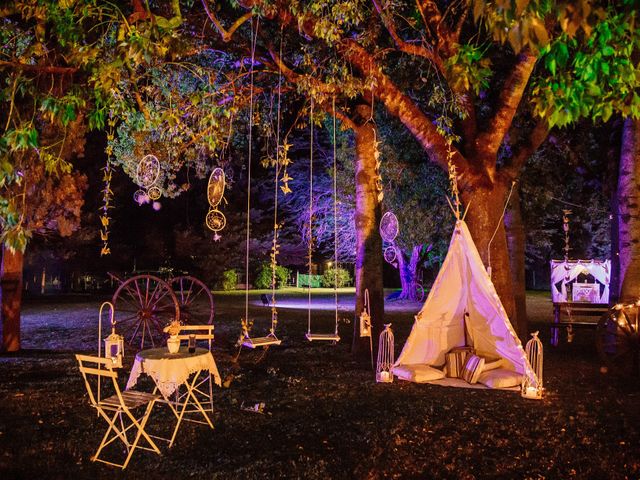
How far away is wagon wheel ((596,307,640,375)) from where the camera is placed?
26.9 feet

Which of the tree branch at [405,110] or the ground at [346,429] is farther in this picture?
the tree branch at [405,110]

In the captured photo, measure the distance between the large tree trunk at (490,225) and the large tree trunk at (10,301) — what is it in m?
8.18

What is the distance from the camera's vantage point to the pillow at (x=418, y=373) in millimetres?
7484

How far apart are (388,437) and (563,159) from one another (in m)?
10.9

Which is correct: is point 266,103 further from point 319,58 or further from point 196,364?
point 196,364

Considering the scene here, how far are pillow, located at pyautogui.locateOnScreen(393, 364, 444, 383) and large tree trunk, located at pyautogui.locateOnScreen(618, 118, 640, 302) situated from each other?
13.5 feet

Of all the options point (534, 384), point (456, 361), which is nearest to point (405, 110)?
point (456, 361)

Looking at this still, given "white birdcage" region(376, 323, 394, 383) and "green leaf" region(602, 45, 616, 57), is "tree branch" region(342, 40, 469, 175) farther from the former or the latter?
"green leaf" region(602, 45, 616, 57)

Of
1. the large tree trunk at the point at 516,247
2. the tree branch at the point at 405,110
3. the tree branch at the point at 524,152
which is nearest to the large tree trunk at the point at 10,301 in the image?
the tree branch at the point at 405,110

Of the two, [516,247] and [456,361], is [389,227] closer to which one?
[516,247]

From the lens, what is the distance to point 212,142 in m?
7.07

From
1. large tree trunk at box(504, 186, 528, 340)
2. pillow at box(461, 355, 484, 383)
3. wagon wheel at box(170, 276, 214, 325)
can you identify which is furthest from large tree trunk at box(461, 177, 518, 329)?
wagon wheel at box(170, 276, 214, 325)

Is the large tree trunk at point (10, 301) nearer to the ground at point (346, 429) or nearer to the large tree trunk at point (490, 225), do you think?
the ground at point (346, 429)

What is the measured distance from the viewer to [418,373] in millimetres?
7504
